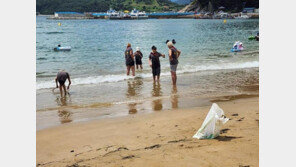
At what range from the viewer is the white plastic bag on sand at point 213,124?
5.75 meters

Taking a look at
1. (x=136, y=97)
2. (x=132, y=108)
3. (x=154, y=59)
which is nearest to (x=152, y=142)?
(x=132, y=108)

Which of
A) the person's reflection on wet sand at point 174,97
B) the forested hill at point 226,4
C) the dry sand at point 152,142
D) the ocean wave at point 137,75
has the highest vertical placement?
the forested hill at point 226,4

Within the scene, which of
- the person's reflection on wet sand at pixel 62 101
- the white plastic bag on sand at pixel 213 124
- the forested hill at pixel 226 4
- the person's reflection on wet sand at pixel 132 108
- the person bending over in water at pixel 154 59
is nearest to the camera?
the white plastic bag on sand at pixel 213 124

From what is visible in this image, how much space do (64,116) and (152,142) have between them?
4.16 meters

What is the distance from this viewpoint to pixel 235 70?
57.7 feet

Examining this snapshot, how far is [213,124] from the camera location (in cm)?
579

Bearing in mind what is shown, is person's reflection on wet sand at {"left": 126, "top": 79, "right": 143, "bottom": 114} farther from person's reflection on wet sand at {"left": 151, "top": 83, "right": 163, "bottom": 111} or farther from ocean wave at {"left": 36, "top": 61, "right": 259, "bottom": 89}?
ocean wave at {"left": 36, "top": 61, "right": 259, "bottom": 89}

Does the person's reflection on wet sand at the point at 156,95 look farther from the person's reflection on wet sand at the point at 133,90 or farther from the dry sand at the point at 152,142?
the dry sand at the point at 152,142

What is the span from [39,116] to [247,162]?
686cm

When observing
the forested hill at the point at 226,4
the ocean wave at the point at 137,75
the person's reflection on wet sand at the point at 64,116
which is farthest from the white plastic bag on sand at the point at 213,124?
the forested hill at the point at 226,4

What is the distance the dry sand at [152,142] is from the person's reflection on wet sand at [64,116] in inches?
24.7

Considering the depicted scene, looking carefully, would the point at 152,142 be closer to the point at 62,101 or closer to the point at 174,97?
the point at 174,97

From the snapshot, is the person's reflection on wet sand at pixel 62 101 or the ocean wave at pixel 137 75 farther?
the ocean wave at pixel 137 75

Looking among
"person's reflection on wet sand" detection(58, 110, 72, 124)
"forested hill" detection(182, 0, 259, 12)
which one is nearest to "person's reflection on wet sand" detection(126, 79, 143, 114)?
"person's reflection on wet sand" detection(58, 110, 72, 124)
